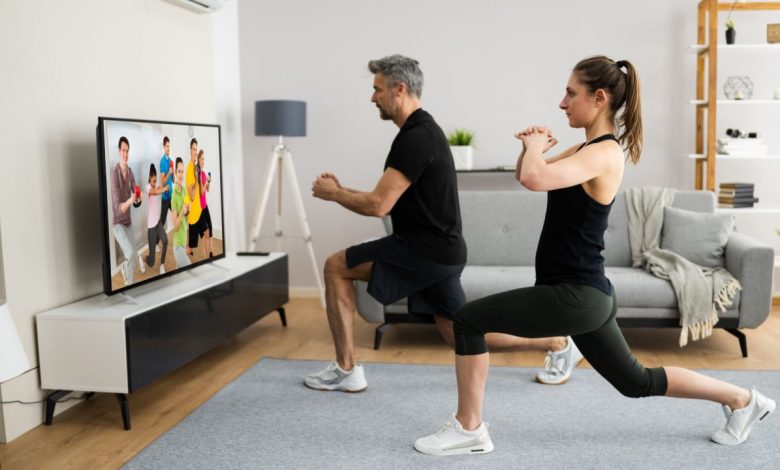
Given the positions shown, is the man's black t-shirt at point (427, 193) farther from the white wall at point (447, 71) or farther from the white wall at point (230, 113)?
the white wall at point (230, 113)

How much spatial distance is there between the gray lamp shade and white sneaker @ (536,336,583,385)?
8.07 ft

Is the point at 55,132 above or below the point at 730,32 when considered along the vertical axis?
below

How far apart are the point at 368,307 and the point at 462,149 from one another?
1.44m

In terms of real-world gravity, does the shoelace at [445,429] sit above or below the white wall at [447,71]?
below

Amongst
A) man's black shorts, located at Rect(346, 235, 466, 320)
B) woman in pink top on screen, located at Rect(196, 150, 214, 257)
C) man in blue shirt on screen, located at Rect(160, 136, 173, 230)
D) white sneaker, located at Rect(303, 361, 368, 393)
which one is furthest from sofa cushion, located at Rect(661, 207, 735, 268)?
man in blue shirt on screen, located at Rect(160, 136, 173, 230)

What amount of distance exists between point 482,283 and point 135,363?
1868 mm

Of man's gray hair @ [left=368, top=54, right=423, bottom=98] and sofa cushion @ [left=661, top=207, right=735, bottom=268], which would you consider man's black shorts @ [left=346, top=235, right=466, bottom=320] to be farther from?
sofa cushion @ [left=661, top=207, right=735, bottom=268]

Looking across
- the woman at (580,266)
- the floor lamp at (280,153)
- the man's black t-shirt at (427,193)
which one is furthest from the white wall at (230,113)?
the woman at (580,266)

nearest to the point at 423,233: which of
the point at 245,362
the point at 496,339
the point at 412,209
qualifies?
the point at 412,209

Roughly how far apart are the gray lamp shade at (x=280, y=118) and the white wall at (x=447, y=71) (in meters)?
0.44

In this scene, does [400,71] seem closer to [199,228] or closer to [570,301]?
[570,301]

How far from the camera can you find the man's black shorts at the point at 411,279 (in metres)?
3.13

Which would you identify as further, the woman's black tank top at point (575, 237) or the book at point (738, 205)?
the book at point (738, 205)

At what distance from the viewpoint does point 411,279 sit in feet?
10.4
